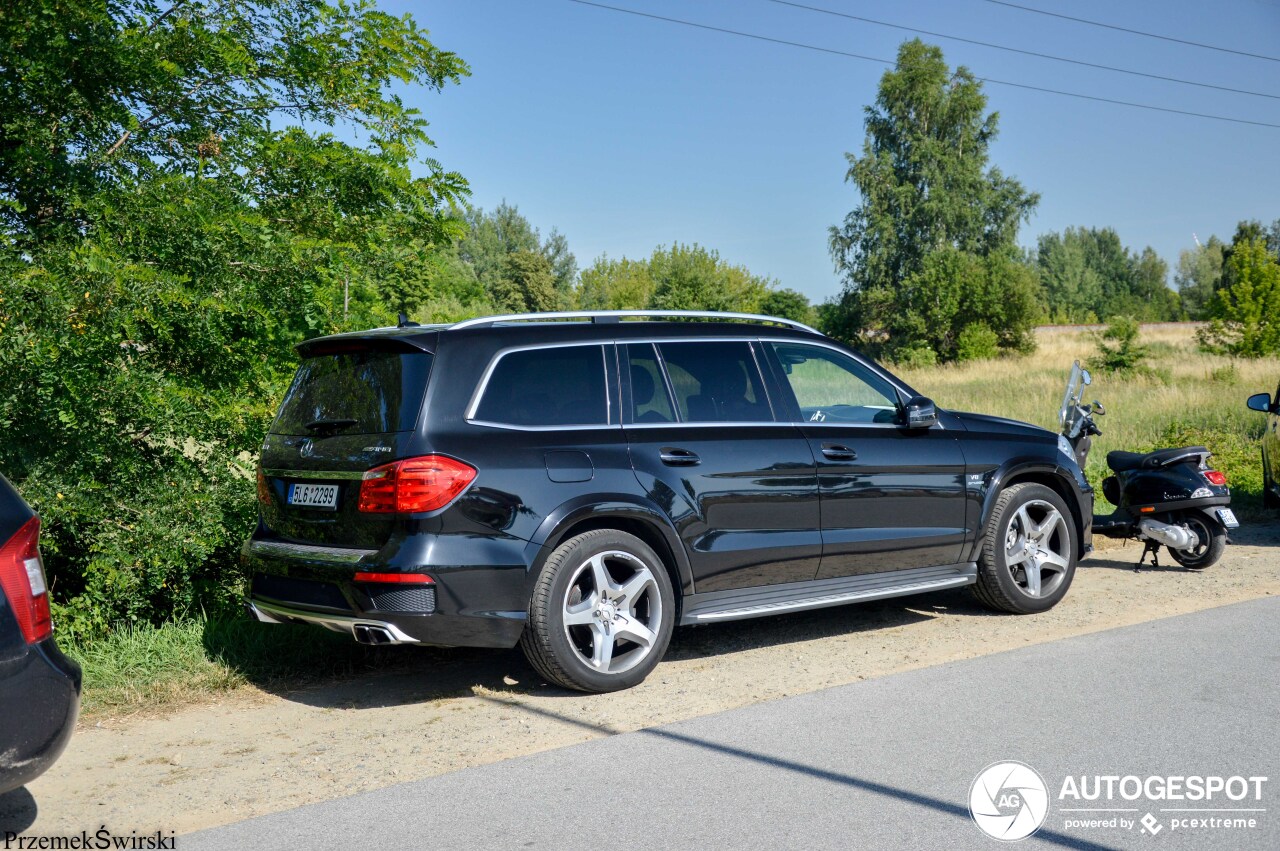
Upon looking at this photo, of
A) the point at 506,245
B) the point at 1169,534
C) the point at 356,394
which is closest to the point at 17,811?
the point at 356,394

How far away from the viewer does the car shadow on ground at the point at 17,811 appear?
414 cm

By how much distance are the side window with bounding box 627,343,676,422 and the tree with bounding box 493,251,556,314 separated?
7502 cm

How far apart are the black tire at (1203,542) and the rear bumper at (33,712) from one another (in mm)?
8062

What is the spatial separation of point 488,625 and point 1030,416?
1779 centimetres

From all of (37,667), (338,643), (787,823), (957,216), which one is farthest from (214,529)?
(957,216)

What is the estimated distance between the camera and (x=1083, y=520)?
25.5 ft

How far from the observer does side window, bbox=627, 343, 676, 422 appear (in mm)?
6207

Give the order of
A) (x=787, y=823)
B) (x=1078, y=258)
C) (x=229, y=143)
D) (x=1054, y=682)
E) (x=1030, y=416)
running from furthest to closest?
1. (x=1078, y=258)
2. (x=1030, y=416)
3. (x=229, y=143)
4. (x=1054, y=682)
5. (x=787, y=823)

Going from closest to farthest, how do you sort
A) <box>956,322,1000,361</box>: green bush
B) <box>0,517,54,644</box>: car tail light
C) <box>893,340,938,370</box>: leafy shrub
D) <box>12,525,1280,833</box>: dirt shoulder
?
1. <box>0,517,54,644</box>: car tail light
2. <box>12,525,1280,833</box>: dirt shoulder
3. <box>893,340,938,370</box>: leafy shrub
4. <box>956,322,1000,361</box>: green bush

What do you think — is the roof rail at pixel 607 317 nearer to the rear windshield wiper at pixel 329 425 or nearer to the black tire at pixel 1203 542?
the rear windshield wiper at pixel 329 425

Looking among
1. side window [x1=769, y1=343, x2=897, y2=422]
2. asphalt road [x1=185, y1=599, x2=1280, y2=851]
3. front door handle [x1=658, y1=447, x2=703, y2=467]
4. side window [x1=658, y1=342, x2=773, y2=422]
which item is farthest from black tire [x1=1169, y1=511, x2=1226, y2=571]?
front door handle [x1=658, y1=447, x2=703, y2=467]

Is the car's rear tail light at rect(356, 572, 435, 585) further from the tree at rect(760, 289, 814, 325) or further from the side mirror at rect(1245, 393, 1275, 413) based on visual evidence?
the tree at rect(760, 289, 814, 325)

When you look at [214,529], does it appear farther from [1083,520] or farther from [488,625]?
[1083,520]

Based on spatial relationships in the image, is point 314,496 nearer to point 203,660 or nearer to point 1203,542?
point 203,660
